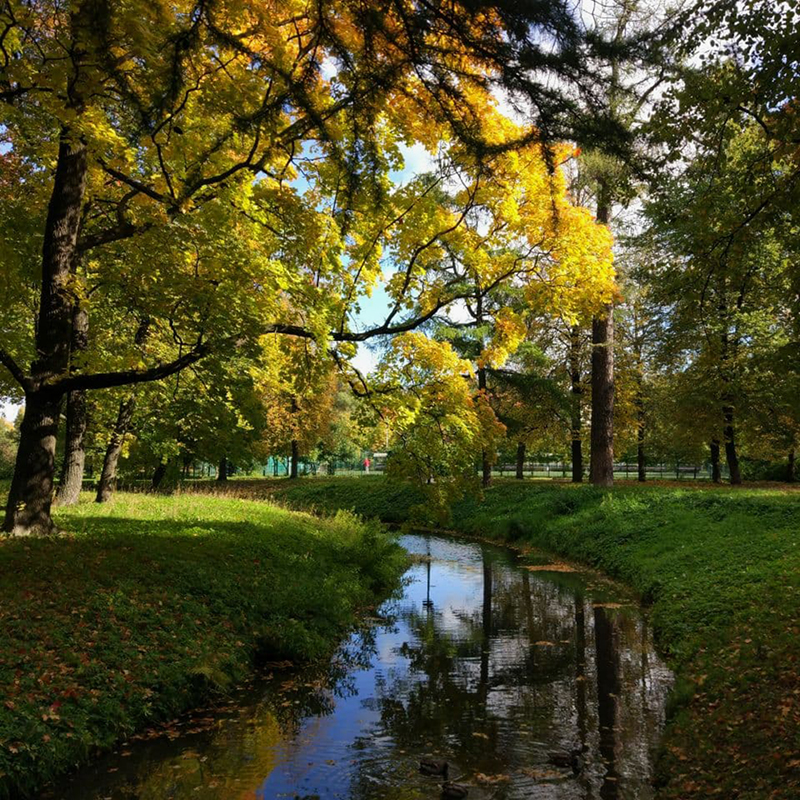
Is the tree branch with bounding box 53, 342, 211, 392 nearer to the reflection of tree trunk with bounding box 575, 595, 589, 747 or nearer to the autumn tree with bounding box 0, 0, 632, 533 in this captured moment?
the autumn tree with bounding box 0, 0, 632, 533

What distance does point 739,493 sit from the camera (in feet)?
56.6

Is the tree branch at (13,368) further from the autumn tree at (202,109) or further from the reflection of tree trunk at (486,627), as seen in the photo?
the reflection of tree trunk at (486,627)

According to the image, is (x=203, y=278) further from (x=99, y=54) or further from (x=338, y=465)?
(x=338, y=465)

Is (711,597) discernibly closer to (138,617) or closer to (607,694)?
(607,694)

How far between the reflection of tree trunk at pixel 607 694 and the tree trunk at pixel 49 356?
8700 millimetres

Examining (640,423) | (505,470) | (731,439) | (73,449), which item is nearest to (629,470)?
(505,470)

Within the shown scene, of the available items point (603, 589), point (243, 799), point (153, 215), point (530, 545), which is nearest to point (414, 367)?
point (153, 215)

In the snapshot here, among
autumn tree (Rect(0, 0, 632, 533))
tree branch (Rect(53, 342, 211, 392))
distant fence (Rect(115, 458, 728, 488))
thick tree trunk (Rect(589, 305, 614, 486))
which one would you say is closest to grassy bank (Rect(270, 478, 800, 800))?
thick tree trunk (Rect(589, 305, 614, 486))

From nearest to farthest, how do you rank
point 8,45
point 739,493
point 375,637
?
point 8,45
point 375,637
point 739,493

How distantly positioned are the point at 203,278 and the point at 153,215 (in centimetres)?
109

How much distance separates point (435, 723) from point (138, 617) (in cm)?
380

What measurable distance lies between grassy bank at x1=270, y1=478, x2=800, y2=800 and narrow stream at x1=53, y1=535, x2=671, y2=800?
1.68 feet

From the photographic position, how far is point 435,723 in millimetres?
6789

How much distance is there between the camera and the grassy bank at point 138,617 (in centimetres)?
559
